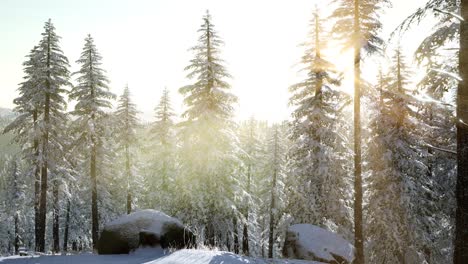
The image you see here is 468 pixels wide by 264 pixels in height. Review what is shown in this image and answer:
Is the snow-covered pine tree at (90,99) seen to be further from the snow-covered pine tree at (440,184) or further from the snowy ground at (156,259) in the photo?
the snow-covered pine tree at (440,184)

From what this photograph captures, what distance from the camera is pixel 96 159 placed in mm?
26750

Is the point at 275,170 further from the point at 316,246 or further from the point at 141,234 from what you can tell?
the point at 141,234

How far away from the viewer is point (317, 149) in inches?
808

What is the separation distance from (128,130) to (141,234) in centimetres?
2216

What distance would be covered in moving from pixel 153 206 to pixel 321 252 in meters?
20.4

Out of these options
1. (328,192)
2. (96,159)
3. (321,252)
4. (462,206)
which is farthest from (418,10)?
(96,159)

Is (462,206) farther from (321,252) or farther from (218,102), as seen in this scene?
(218,102)

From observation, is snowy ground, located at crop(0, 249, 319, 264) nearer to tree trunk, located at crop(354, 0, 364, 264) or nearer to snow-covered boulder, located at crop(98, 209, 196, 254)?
snow-covered boulder, located at crop(98, 209, 196, 254)

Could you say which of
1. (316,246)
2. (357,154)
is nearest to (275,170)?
(357,154)

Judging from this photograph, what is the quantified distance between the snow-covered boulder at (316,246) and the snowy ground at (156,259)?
68.0 inches

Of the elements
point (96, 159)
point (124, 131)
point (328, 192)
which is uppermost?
point (124, 131)

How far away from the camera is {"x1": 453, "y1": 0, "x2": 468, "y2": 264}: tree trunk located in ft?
20.1

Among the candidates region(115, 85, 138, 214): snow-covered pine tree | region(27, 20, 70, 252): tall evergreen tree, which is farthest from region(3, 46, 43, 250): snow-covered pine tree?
region(115, 85, 138, 214): snow-covered pine tree

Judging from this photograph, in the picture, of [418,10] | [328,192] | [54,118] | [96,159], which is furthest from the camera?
[96,159]
